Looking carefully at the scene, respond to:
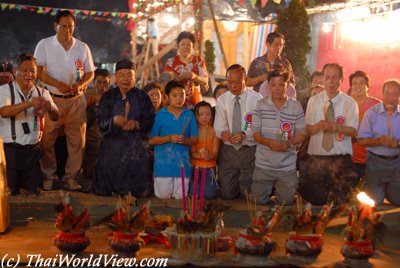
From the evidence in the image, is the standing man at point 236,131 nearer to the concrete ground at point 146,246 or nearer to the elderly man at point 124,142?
the concrete ground at point 146,246

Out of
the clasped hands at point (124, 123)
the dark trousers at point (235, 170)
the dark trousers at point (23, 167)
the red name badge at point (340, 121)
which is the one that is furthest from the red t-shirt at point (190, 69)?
the dark trousers at point (23, 167)

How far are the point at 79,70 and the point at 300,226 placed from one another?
11.7 ft

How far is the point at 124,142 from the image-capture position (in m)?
7.34

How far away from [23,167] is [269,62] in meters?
3.05

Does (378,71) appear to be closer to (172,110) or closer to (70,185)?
(172,110)

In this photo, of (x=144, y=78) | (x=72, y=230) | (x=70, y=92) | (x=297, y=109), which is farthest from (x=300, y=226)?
(x=144, y=78)

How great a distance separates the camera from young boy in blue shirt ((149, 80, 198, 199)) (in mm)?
7301

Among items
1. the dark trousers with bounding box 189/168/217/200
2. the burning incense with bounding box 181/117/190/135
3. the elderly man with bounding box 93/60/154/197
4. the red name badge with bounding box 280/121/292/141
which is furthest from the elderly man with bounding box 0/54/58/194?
the red name badge with bounding box 280/121/292/141

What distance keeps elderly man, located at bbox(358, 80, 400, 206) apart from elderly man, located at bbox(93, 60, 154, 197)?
7.83 ft

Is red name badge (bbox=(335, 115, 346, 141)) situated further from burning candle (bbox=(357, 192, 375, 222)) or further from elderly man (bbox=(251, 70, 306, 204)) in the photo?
burning candle (bbox=(357, 192, 375, 222))

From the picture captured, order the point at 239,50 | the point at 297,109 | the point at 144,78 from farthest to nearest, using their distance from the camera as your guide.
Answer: the point at 239,50 → the point at 144,78 → the point at 297,109

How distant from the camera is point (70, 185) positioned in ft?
24.6

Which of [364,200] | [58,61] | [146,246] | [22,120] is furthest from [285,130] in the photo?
[22,120]

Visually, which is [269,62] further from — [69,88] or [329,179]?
[69,88]
